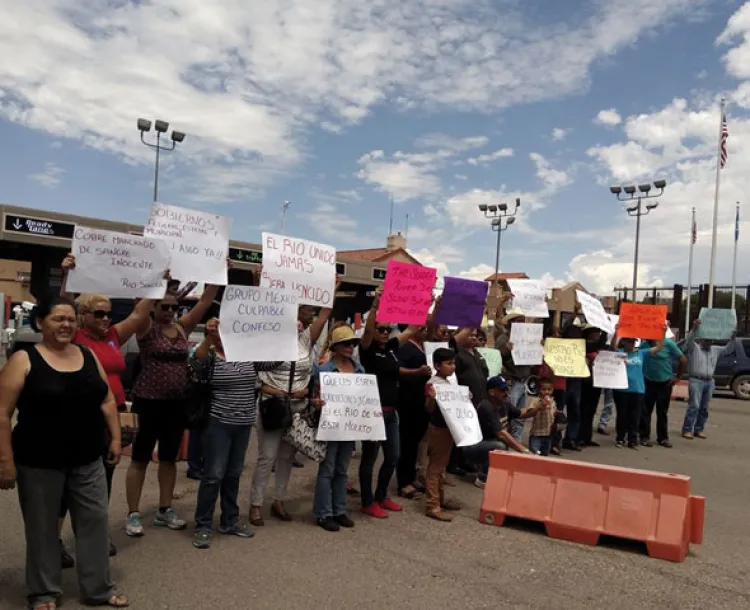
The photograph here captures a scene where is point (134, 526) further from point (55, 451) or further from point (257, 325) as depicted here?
point (257, 325)

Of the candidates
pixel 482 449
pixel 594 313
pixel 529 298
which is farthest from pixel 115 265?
pixel 594 313

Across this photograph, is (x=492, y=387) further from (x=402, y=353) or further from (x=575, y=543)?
(x=575, y=543)

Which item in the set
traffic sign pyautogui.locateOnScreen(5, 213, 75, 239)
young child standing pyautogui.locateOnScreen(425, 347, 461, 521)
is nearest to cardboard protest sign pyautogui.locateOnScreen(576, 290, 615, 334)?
young child standing pyautogui.locateOnScreen(425, 347, 461, 521)

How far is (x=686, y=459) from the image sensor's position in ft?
30.5

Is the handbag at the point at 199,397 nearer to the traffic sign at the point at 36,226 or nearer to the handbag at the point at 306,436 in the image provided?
the handbag at the point at 306,436

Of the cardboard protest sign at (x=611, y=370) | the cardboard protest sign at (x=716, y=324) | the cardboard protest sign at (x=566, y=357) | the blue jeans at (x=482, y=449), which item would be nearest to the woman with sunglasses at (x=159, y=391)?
the blue jeans at (x=482, y=449)

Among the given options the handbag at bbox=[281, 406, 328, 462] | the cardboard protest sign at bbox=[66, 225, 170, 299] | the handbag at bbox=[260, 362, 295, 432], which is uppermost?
the cardboard protest sign at bbox=[66, 225, 170, 299]

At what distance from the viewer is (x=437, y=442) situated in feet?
19.1

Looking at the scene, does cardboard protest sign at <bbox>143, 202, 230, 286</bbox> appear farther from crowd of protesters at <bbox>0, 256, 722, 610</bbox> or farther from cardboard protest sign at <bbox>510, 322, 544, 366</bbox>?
cardboard protest sign at <bbox>510, 322, 544, 366</bbox>

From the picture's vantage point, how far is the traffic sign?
19297 millimetres

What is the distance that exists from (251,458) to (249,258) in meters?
16.1

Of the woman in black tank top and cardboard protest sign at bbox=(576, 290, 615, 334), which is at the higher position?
cardboard protest sign at bbox=(576, 290, 615, 334)

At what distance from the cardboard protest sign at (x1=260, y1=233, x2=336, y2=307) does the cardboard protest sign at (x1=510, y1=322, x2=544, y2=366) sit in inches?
135

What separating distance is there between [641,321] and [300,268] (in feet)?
20.9
